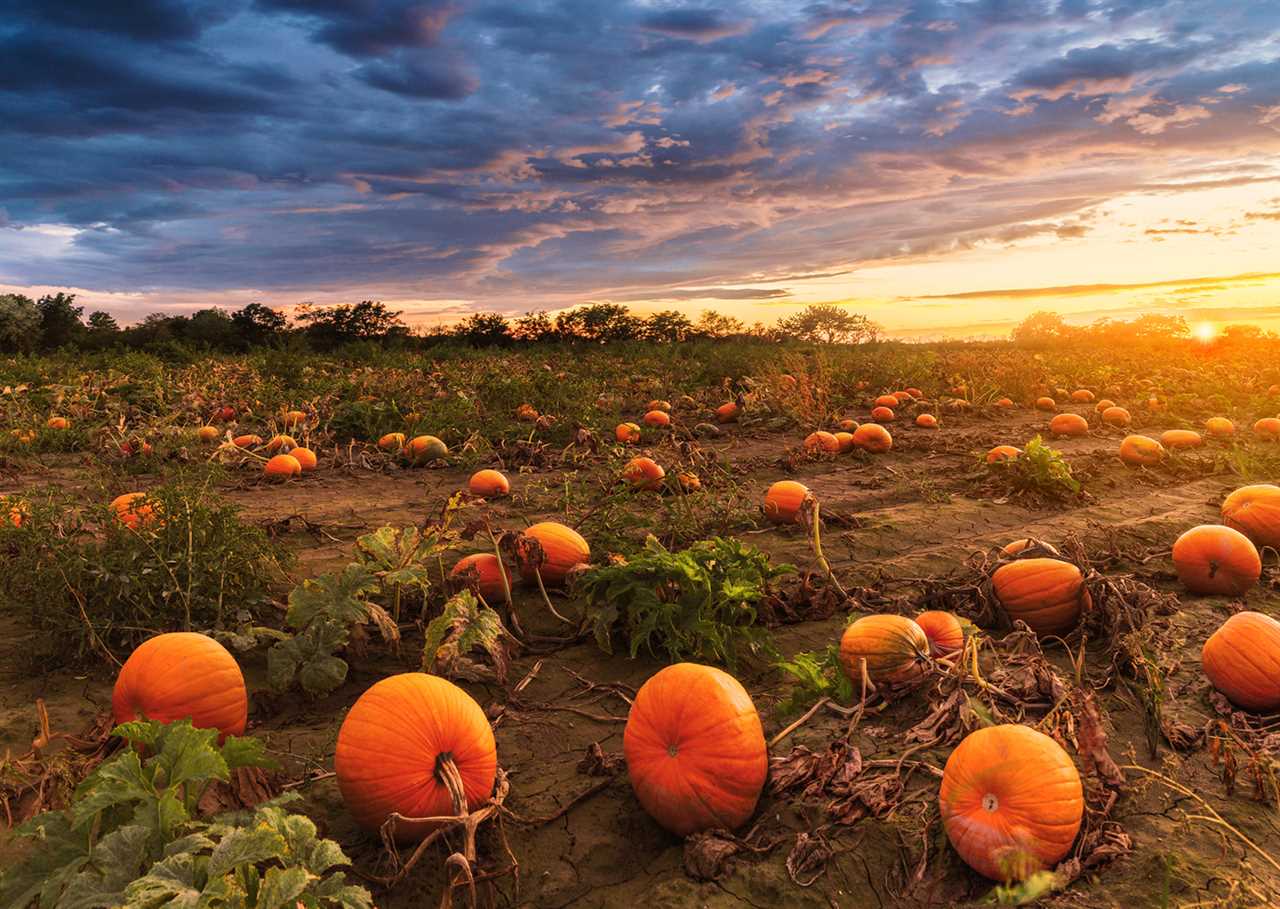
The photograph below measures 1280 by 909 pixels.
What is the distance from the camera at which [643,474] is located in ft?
24.9

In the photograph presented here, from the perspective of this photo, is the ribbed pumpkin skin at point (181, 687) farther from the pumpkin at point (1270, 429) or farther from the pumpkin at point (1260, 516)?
the pumpkin at point (1270, 429)

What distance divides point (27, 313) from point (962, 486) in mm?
41496

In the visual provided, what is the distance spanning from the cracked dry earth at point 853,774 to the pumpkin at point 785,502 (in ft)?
3.40

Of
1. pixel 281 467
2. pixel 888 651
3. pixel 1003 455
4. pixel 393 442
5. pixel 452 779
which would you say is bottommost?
pixel 452 779

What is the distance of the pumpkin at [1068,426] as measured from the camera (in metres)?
11.4

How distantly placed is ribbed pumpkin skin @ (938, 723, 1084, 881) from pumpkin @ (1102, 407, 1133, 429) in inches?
438

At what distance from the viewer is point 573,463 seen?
31.2 ft

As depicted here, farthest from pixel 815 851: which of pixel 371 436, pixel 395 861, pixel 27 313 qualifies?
pixel 27 313

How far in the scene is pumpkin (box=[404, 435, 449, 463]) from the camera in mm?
9422

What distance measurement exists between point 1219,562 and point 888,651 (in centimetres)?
301

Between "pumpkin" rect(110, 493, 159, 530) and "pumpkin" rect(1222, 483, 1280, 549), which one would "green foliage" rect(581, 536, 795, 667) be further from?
"pumpkin" rect(1222, 483, 1280, 549)

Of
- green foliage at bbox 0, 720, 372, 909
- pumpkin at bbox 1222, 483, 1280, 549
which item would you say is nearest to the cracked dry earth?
pumpkin at bbox 1222, 483, 1280, 549

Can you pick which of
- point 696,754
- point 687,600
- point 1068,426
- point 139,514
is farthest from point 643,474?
point 1068,426

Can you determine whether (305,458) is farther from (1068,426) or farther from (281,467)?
(1068,426)
